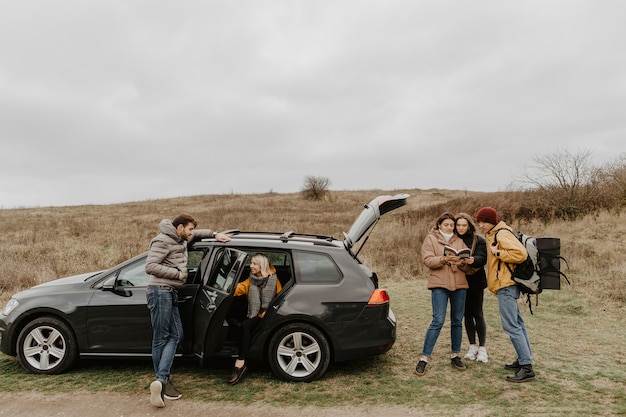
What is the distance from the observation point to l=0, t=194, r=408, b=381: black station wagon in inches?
203

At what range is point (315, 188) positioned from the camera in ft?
155

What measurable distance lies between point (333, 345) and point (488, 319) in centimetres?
446

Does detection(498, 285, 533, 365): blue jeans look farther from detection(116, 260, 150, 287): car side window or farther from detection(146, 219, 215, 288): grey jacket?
detection(116, 260, 150, 287): car side window

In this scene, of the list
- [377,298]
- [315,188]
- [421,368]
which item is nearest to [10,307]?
[377,298]

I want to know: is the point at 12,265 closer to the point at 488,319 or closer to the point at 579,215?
the point at 488,319

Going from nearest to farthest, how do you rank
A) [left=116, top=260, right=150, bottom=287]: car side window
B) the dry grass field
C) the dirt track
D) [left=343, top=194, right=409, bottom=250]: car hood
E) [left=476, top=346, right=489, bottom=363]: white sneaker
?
1. the dirt track
2. the dry grass field
3. [left=116, top=260, right=150, bottom=287]: car side window
4. [left=343, top=194, right=409, bottom=250]: car hood
5. [left=476, top=346, right=489, bottom=363]: white sneaker

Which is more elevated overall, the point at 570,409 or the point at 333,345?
the point at 333,345

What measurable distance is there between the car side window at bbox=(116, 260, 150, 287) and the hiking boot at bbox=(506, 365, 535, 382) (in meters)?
4.47

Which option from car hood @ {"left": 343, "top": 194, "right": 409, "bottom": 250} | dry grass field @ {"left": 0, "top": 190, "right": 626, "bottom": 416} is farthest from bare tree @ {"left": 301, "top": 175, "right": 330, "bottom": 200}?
car hood @ {"left": 343, "top": 194, "right": 409, "bottom": 250}

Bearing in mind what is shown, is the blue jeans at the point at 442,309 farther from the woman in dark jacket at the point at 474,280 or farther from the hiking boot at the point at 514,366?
the hiking boot at the point at 514,366

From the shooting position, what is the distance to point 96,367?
5.63 meters

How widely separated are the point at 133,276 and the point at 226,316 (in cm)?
133

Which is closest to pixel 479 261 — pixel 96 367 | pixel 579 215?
pixel 96 367

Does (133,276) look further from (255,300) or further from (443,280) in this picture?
Result: (443,280)
